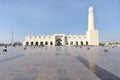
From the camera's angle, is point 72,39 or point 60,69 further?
point 72,39

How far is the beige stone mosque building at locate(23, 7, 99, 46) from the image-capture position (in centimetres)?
10004

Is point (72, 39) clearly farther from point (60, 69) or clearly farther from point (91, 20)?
point (60, 69)

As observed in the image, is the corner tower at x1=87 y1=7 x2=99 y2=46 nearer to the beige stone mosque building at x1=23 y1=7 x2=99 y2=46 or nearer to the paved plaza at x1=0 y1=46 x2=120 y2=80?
the beige stone mosque building at x1=23 y1=7 x2=99 y2=46

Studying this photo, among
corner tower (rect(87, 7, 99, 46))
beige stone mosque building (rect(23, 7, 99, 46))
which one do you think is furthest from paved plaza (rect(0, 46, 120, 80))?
beige stone mosque building (rect(23, 7, 99, 46))

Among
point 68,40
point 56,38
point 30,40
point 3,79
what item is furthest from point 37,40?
point 3,79

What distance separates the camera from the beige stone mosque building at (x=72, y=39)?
100m

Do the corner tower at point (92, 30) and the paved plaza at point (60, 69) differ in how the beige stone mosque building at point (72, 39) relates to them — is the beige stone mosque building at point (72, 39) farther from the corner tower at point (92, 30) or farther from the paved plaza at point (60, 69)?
the paved plaza at point (60, 69)

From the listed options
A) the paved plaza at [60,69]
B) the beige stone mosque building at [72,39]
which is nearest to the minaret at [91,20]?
the beige stone mosque building at [72,39]

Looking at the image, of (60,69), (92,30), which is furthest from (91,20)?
(60,69)

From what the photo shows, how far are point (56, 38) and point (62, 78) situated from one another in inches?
4263

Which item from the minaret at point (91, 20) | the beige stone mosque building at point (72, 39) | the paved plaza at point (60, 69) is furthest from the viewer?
the beige stone mosque building at point (72, 39)

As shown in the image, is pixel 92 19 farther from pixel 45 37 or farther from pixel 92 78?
pixel 92 78

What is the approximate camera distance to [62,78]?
5.89 metres

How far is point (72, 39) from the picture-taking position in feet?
375
